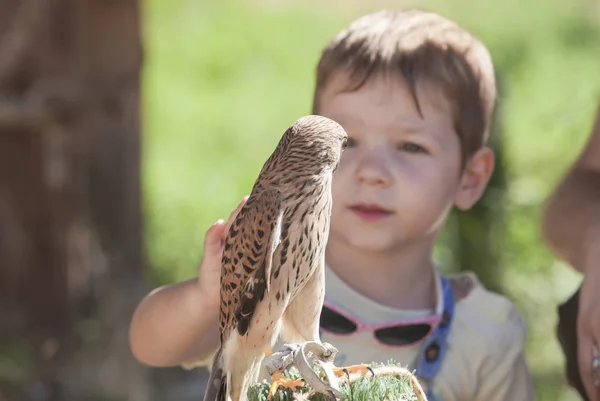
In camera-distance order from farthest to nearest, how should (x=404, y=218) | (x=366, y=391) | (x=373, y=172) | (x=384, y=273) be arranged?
(x=384, y=273), (x=404, y=218), (x=373, y=172), (x=366, y=391)

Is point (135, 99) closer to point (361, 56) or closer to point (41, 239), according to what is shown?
point (41, 239)

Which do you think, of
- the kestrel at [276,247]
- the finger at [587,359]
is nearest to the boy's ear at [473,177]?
the finger at [587,359]

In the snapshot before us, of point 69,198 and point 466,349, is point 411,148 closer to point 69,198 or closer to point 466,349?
point 466,349

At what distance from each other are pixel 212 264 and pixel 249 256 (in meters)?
0.43

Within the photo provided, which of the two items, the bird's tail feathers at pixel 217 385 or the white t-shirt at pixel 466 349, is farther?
the white t-shirt at pixel 466 349

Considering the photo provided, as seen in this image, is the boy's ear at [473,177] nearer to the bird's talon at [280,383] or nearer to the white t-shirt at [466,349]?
the white t-shirt at [466,349]

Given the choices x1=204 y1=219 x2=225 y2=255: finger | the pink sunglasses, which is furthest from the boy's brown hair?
x1=204 y1=219 x2=225 y2=255: finger

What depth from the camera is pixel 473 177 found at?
3.38 metres

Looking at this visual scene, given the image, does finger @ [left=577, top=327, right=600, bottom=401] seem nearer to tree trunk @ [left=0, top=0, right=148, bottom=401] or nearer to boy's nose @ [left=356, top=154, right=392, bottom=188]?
boy's nose @ [left=356, top=154, right=392, bottom=188]

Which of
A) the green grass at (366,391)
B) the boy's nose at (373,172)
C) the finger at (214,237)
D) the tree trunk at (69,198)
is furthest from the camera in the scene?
the tree trunk at (69,198)

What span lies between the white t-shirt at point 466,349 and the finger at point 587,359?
0.17 meters

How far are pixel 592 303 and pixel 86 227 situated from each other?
3294mm

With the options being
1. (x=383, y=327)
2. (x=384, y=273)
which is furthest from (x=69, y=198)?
(x=383, y=327)

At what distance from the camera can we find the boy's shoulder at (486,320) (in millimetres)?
3201
